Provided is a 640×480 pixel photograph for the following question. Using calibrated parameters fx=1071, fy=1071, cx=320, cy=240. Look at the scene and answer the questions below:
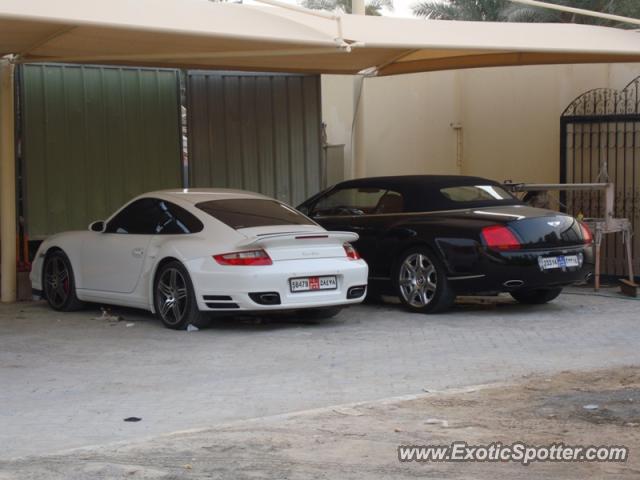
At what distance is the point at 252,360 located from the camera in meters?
9.12

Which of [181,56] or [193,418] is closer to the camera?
[193,418]

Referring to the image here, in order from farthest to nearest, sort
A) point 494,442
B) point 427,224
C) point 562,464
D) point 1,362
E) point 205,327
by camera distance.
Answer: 1. point 427,224
2. point 205,327
3. point 1,362
4. point 494,442
5. point 562,464

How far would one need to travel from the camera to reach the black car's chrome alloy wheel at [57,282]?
479 inches

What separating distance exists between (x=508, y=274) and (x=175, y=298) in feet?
11.3

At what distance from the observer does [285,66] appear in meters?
15.3

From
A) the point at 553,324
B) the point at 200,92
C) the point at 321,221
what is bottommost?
the point at 553,324

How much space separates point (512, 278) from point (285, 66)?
222 inches

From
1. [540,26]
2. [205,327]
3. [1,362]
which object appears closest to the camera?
[1,362]

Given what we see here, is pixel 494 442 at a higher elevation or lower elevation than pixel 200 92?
lower

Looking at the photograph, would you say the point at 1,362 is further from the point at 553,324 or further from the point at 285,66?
the point at 285,66

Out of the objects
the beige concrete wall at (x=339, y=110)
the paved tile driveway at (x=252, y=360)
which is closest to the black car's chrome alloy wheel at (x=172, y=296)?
the paved tile driveway at (x=252, y=360)

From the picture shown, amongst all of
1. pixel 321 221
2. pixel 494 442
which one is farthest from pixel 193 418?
pixel 321 221

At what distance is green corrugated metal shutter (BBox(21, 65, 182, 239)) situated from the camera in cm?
1472

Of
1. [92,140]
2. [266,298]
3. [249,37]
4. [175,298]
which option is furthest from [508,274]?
[92,140]
